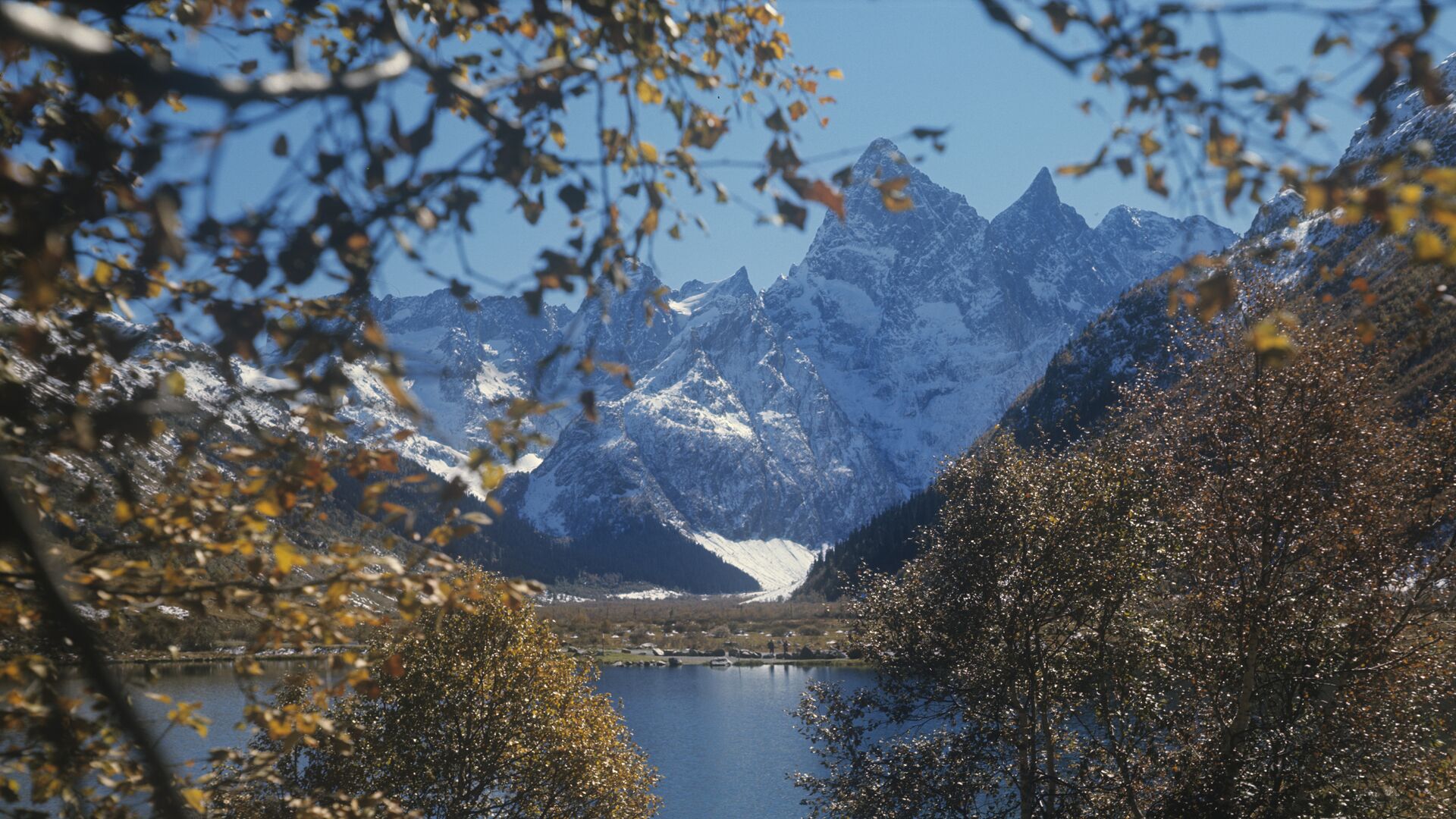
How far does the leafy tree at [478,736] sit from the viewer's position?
1850 centimetres

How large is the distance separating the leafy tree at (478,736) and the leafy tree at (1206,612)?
24.5ft

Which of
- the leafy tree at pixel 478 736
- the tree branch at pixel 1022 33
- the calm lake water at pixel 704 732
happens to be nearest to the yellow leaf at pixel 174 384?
the tree branch at pixel 1022 33

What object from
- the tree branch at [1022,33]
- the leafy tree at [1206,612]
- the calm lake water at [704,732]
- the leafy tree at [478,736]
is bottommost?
the calm lake water at [704,732]

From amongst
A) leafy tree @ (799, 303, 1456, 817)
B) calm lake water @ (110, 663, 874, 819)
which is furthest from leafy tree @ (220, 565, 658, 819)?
leafy tree @ (799, 303, 1456, 817)

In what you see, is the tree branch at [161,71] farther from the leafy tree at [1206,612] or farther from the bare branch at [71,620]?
the leafy tree at [1206,612]

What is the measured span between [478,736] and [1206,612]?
14615mm

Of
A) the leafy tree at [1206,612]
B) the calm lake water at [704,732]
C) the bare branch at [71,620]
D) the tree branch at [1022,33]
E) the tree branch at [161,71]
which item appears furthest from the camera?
the calm lake water at [704,732]

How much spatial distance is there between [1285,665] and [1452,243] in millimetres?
11244

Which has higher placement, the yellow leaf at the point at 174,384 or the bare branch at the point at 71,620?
the yellow leaf at the point at 174,384

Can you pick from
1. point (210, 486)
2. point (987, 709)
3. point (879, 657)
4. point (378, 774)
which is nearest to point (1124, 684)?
point (987, 709)

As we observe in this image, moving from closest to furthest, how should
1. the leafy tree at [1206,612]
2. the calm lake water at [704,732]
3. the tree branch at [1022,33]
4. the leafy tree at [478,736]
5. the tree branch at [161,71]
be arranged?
the tree branch at [161,71] < the tree branch at [1022,33] < the leafy tree at [1206,612] < the leafy tree at [478,736] < the calm lake water at [704,732]

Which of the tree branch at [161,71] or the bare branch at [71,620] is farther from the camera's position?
the bare branch at [71,620]

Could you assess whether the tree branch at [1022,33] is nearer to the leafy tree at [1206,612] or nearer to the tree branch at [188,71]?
the tree branch at [188,71]

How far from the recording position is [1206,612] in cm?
1282
